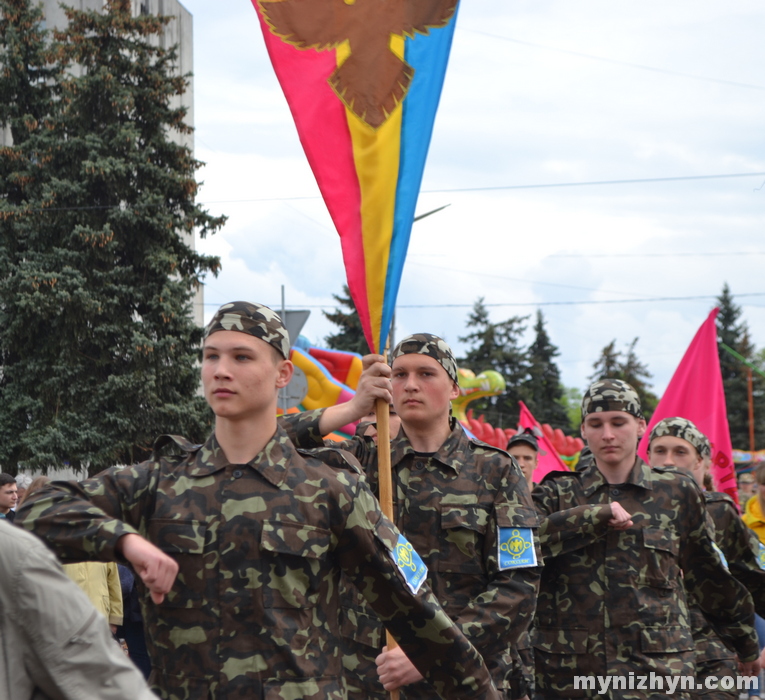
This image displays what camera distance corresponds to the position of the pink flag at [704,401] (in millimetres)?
11664

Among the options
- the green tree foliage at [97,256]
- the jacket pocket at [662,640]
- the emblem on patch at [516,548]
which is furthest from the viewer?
the green tree foliage at [97,256]

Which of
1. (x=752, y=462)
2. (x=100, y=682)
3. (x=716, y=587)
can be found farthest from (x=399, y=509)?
(x=752, y=462)

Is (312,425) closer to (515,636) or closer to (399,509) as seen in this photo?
(399,509)

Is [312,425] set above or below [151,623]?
above

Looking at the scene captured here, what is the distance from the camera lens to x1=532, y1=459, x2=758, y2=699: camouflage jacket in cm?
568

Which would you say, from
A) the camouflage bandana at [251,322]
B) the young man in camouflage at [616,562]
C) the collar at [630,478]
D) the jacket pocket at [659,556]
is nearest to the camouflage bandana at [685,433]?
the young man in camouflage at [616,562]

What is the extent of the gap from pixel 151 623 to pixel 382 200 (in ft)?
7.36

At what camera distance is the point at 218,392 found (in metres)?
3.58

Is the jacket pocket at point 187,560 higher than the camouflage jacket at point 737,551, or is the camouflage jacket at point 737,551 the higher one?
the jacket pocket at point 187,560

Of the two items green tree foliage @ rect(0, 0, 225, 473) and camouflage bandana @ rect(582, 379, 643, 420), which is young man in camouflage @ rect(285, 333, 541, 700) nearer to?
camouflage bandana @ rect(582, 379, 643, 420)

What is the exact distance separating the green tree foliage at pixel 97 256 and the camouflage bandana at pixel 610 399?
23.2 m

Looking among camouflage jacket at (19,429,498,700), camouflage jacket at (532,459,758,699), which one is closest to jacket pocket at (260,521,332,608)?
camouflage jacket at (19,429,498,700)

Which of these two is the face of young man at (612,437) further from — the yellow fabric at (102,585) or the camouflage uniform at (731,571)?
the yellow fabric at (102,585)

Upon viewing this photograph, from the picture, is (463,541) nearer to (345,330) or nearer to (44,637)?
(44,637)
